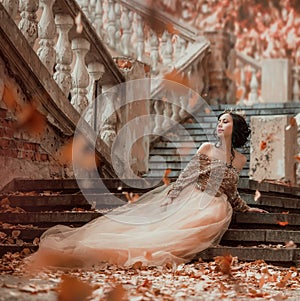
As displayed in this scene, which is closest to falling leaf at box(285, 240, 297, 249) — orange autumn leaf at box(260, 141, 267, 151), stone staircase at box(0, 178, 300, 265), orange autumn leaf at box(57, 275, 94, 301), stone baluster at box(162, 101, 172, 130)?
stone staircase at box(0, 178, 300, 265)

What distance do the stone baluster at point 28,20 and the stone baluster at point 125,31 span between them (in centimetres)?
399

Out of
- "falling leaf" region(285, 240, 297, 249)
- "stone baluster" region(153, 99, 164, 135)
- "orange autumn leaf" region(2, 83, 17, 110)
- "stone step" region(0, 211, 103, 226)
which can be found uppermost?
"stone baluster" region(153, 99, 164, 135)

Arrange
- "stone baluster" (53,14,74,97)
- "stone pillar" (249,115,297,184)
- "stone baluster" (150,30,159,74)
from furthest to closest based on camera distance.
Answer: "stone baluster" (150,30,159,74), "stone pillar" (249,115,297,184), "stone baluster" (53,14,74,97)

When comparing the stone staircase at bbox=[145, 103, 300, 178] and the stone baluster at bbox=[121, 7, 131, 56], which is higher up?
the stone baluster at bbox=[121, 7, 131, 56]

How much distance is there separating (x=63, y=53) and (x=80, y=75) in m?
0.39

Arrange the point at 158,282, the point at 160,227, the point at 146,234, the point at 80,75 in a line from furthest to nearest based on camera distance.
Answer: the point at 80,75, the point at 160,227, the point at 146,234, the point at 158,282

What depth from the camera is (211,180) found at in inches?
296

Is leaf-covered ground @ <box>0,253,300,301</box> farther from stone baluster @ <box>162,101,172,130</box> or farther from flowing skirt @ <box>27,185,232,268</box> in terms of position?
stone baluster @ <box>162,101,172,130</box>

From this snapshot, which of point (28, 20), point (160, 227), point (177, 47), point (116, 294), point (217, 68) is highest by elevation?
point (177, 47)

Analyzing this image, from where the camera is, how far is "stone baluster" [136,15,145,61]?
12125 mm

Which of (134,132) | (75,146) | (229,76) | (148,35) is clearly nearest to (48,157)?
(75,146)

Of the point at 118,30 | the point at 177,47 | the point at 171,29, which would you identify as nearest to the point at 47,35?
the point at 118,30

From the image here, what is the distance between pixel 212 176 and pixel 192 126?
4.45 meters

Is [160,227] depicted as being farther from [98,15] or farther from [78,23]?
[98,15]
